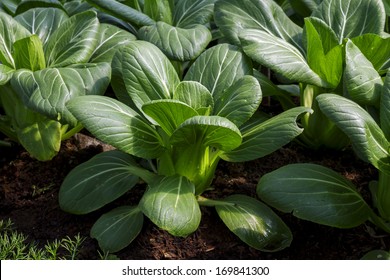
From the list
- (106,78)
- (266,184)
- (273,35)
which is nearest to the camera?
(266,184)

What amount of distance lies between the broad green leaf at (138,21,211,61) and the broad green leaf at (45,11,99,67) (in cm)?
27

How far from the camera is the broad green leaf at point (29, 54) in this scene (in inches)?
118

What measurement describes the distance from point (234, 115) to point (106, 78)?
0.65m

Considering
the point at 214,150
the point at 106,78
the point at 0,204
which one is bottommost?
the point at 0,204

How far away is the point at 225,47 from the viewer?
299 centimetres

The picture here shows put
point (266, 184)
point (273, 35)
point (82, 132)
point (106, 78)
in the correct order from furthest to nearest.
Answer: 1. point (82, 132)
2. point (273, 35)
3. point (106, 78)
4. point (266, 184)

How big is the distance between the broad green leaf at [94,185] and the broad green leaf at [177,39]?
599 millimetres

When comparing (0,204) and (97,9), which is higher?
(97,9)

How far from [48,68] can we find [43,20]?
1.72ft

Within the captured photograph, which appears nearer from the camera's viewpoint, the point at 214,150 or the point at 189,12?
the point at 214,150

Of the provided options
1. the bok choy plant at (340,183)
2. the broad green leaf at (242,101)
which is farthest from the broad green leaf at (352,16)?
the broad green leaf at (242,101)

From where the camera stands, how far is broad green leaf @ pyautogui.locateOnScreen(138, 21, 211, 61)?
3.07 meters

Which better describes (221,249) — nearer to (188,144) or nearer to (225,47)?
(188,144)

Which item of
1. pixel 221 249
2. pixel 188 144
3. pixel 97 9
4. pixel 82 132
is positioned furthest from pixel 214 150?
pixel 97 9
